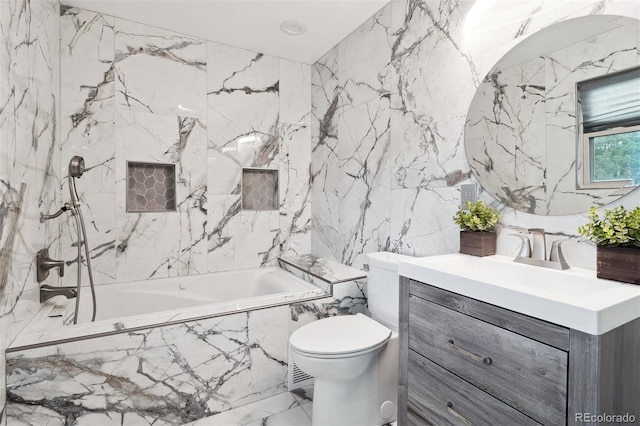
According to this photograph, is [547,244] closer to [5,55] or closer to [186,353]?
[186,353]

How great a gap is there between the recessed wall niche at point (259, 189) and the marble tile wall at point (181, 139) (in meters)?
0.08

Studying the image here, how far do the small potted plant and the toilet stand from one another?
0.41 meters

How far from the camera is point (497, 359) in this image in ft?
3.18

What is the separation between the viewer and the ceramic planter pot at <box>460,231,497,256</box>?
151 centimetres

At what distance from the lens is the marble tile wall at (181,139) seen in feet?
7.85

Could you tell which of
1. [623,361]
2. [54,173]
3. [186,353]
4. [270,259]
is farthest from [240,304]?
[623,361]

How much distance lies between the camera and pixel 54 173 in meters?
2.21

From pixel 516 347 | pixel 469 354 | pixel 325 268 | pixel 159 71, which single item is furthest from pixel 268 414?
pixel 159 71

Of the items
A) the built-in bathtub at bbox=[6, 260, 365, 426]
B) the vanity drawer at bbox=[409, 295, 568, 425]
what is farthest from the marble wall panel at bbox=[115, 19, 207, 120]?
the vanity drawer at bbox=[409, 295, 568, 425]

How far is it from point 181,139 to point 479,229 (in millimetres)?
2328

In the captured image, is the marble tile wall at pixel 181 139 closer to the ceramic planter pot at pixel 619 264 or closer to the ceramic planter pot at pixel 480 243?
the ceramic planter pot at pixel 480 243

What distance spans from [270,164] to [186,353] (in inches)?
70.8

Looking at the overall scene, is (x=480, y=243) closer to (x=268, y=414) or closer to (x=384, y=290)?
(x=384, y=290)

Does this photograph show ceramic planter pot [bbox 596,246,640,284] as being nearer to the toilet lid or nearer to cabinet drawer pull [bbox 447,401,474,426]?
cabinet drawer pull [bbox 447,401,474,426]
